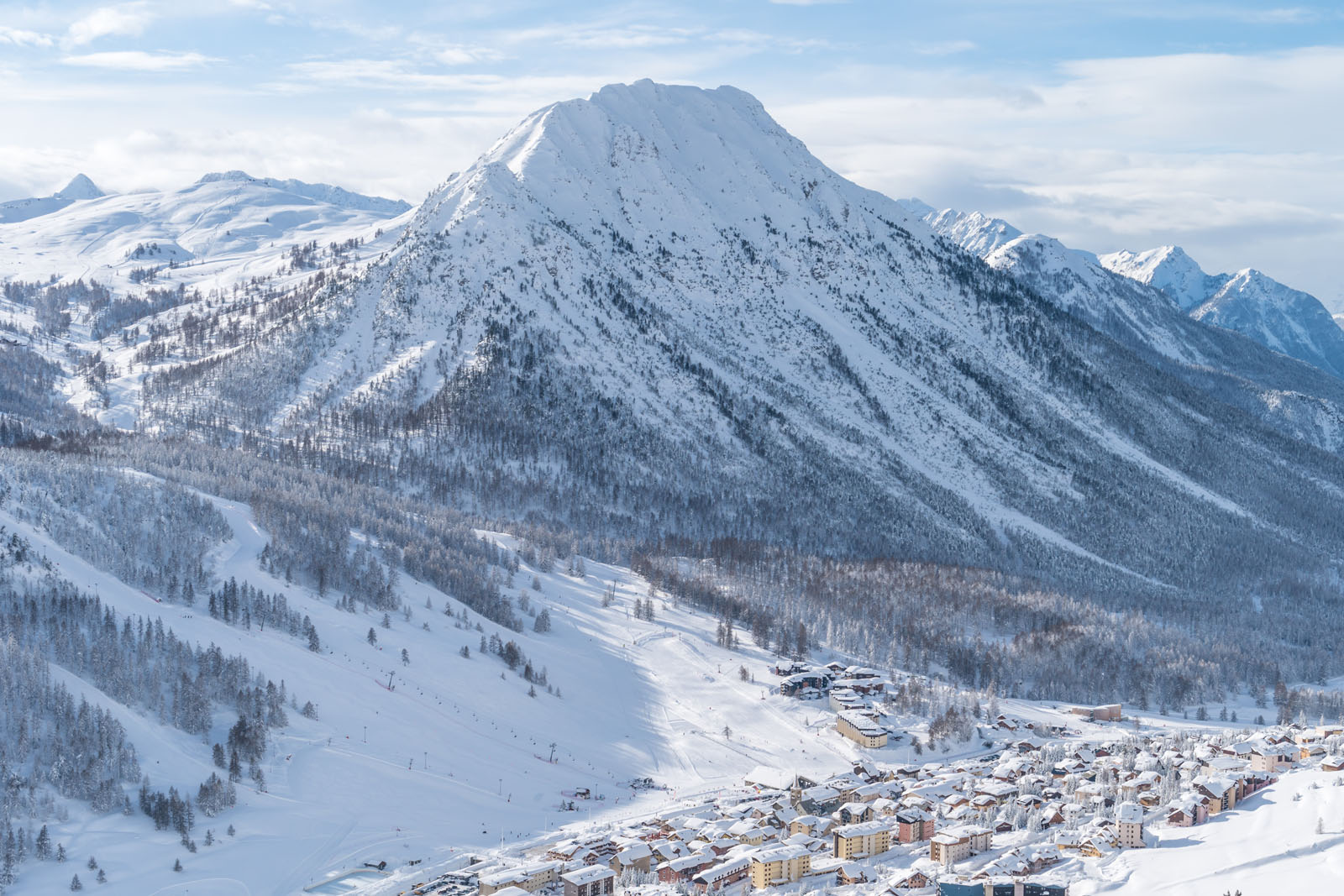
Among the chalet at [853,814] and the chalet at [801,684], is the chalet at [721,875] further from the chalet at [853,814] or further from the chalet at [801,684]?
the chalet at [801,684]

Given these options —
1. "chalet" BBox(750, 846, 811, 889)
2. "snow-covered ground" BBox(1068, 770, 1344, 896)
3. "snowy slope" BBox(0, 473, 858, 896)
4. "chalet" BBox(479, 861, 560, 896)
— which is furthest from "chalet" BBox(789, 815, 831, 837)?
"snow-covered ground" BBox(1068, 770, 1344, 896)

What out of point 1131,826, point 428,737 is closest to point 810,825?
point 1131,826

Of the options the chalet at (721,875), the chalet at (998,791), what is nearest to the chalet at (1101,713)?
the chalet at (998,791)

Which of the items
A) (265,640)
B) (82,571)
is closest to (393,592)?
(265,640)

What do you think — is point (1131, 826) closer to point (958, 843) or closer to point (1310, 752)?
point (958, 843)

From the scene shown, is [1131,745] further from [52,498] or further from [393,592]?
[52,498]

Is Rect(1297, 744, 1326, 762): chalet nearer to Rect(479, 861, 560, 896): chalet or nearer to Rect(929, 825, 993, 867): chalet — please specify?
Rect(929, 825, 993, 867): chalet

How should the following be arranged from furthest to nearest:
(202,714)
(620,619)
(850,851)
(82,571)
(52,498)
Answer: (620,619) → (52,498) → (82,571) → (202,714) → (850,851)
